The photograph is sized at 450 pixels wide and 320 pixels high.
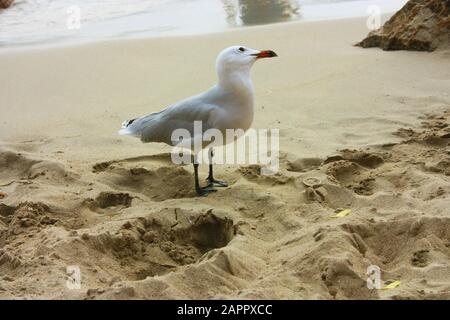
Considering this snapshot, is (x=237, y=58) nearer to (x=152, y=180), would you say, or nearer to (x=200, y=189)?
(x=200, y=189)

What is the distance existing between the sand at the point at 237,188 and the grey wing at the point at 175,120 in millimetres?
256

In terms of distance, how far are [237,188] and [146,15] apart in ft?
19.6

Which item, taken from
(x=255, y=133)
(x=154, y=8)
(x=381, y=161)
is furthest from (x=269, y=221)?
(x=154, y=8)

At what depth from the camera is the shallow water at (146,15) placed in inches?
305

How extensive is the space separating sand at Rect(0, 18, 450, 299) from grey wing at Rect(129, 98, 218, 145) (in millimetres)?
256

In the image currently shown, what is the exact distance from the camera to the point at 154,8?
940 cm

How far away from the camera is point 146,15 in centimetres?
889

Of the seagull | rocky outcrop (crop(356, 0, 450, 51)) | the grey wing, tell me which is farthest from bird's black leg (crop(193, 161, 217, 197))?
rocky outcrop (crop(356, 0, 450, 51))

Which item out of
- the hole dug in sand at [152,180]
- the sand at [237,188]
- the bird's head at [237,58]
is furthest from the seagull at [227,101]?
the sand at [237,188]

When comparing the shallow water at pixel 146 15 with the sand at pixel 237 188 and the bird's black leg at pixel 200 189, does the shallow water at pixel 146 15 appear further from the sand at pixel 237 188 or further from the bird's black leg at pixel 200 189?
the bird's black leg at pixel 200 189

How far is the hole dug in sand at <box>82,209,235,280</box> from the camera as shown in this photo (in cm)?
279

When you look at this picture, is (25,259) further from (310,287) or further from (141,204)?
(310,287)

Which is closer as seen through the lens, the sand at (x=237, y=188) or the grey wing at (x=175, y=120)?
the sand at (x=237, y=188)

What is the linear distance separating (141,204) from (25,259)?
0.79 m
